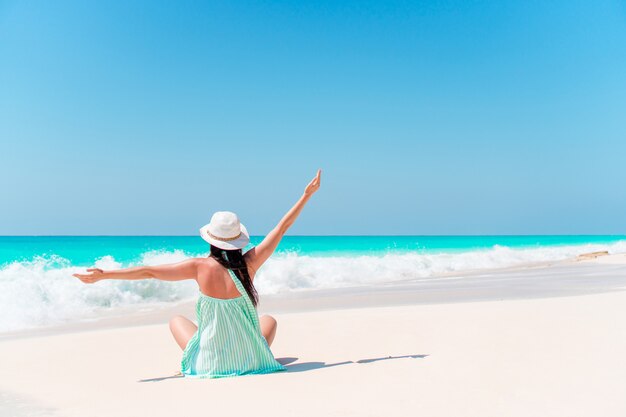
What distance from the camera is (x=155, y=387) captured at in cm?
485

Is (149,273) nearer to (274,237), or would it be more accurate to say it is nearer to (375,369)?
(274,237)

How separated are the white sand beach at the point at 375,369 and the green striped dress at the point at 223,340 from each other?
0.18 meters

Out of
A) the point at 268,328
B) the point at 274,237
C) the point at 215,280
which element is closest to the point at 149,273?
the point at 215,280

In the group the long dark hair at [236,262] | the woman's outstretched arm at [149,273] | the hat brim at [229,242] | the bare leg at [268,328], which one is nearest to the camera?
the woman's outstretched arm at [149,273]

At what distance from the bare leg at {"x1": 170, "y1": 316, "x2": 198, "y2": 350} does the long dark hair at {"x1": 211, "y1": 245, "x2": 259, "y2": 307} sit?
2.38 feet

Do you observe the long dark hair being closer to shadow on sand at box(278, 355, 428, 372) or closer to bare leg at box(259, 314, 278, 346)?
bare leg at box(259, 314, 278, 346)

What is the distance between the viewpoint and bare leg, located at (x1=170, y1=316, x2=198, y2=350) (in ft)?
18.0

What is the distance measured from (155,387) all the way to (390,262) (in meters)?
23.8

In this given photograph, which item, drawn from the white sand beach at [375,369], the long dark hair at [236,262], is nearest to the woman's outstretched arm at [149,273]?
the long dark hair at [236,262]

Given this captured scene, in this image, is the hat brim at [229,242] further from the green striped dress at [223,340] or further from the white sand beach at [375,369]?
the white sand beach at [375,369]

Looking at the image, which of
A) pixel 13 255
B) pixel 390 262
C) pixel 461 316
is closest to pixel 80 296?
pixel 461 316

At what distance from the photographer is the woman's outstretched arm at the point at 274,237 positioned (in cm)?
517

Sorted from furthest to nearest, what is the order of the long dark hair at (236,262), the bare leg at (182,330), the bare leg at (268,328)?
the bare leg at (268,328) < the bare leg at (182,330) < the long dark hair at (236,262)

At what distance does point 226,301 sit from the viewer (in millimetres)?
5199
